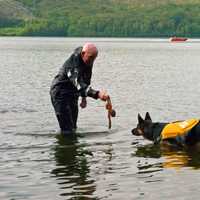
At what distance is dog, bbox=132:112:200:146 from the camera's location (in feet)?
47.1

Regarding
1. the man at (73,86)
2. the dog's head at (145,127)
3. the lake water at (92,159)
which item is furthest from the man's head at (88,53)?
the lake water at (92,159)

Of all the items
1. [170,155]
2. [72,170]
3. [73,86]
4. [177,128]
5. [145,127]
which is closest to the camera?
[72,170]

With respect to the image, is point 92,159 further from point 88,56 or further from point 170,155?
point 88,56

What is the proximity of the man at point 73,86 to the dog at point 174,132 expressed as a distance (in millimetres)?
1657

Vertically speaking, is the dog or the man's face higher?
the man's face

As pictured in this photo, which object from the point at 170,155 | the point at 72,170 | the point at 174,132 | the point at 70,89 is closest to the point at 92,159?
the point at 72,170

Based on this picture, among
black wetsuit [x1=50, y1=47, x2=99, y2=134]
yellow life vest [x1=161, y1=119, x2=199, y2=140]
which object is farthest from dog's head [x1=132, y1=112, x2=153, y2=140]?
black wetsuit [x1=50, y1=47, x2=99, y2=134]

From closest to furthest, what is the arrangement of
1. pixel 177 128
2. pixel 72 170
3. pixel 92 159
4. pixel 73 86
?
pixel 72 170, pixel 92 159, pixel 177 128, pixel 73 86

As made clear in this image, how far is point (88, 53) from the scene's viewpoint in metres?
14.7

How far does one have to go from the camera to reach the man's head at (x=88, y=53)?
1462 centimetres

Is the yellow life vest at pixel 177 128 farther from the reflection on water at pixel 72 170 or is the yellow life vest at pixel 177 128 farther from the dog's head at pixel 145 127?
the reflection on water at pixel 72 170

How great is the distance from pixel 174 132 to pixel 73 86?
2.76 meters

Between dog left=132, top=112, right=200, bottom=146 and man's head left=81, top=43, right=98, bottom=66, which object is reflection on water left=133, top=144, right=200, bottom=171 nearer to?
dog left=132, top=112, right=200, bottom=146

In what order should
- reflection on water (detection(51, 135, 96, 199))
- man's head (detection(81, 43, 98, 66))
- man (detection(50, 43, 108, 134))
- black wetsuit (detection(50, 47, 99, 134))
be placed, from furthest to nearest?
black wetsuit (detection(50, 47, 99, 134)) → man (detection(50, 43, 108, 134)) → man's head (detection(81, 43, 98, 66)) → reflection on water (detection(51, 135, 96, 199))
